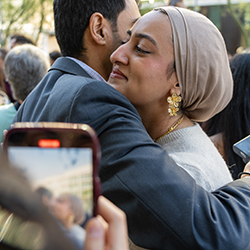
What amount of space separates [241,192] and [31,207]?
1.03 m

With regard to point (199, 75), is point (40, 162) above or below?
above

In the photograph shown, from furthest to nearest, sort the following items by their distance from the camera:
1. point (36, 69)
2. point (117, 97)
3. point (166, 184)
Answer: point (36, 69) → point (117, 97) → point (166, 184)

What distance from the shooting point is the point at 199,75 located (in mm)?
1738

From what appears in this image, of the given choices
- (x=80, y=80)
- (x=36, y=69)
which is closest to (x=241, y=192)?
(x=80, y=80)

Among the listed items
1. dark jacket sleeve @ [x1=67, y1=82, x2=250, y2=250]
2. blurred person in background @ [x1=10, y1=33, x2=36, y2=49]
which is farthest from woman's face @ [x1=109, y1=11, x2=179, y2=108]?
blurred person in background @ [x1=10, y1=33, x2=36, y2=49]

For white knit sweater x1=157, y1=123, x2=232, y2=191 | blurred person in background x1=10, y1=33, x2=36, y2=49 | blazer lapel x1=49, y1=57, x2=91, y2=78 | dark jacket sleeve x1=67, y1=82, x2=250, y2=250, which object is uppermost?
blazer lapel x1=49, y1=57, x2=91, y2=78

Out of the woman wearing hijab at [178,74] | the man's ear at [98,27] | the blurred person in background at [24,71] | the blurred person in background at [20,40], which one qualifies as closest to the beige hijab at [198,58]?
the woman wearing hijab at [178,74]

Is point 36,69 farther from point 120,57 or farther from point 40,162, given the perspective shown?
point 40,162

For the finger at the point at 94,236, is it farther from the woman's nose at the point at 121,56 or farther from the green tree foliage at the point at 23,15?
the green tree foliage at the point at 23,15

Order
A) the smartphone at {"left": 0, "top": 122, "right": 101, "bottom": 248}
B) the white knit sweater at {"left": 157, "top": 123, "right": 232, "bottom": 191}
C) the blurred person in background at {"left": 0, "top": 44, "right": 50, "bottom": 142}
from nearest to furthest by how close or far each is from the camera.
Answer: the smartphone at {"left": 0, "top": 122, "right": 101, "bottom": 248} < the white knit sweater at {"left": 157, "top": 123, "right": 232, "bottom": 191} < the blurred person in background at {"left": 0, "top": 44, "right": 50, "bottom": 142}

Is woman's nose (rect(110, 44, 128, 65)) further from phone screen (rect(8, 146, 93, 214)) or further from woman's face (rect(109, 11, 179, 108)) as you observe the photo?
phone screen (rect(8, 146, 93, 214))

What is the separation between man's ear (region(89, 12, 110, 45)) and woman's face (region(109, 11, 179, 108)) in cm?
32

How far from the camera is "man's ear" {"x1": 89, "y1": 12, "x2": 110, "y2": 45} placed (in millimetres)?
2074

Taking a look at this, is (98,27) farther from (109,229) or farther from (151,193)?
(109,229)
